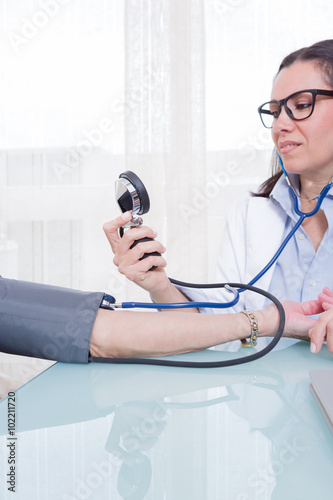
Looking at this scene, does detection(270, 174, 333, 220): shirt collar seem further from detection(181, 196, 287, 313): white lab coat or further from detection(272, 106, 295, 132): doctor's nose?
detection(272, 106, 295, 132): doctor's nose

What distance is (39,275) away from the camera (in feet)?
9.20

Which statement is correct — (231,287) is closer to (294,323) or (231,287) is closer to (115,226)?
(294,323)

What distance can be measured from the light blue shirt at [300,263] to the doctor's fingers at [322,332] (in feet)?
1.48

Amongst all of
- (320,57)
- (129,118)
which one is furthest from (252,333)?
(129,118)

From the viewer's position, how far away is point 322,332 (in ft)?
2.83

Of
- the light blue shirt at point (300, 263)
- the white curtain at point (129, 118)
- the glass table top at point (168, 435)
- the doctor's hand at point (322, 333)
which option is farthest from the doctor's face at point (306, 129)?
the white curtain at point (129, 118)

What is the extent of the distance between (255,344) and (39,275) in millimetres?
2078

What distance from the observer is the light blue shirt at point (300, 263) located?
4.34ft

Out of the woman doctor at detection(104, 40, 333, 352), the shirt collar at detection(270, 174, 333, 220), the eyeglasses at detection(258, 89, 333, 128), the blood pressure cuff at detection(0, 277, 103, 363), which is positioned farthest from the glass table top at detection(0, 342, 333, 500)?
the eyeglasses at detection(258, 89, 333, 128)

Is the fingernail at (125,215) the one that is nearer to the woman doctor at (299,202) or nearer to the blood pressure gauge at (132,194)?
the blood pressure gauge at (132,194)

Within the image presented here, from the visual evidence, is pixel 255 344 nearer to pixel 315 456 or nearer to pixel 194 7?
pixel 315 456

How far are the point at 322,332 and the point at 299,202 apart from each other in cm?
62

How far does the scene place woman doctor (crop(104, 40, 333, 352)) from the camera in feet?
4.30

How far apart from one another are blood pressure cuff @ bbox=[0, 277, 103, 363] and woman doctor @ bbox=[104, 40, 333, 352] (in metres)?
0.45
